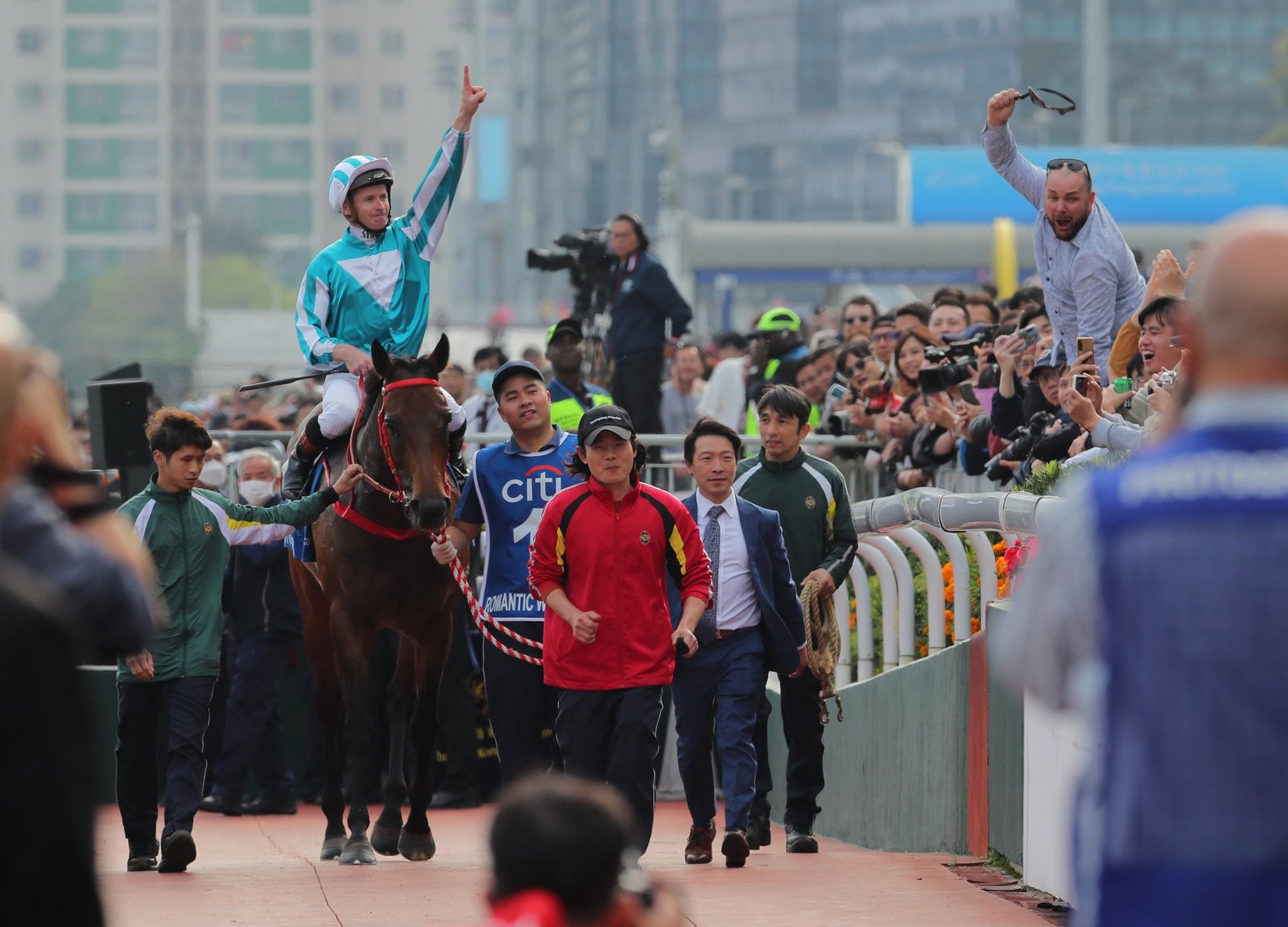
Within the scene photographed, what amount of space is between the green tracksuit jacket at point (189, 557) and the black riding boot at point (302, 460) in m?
0.61

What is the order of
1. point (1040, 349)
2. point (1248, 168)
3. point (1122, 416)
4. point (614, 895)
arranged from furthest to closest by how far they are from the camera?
1. point (1248, 168)
2. point (1040, 349)
3. point (1122, 416)
4. point (614, 895)

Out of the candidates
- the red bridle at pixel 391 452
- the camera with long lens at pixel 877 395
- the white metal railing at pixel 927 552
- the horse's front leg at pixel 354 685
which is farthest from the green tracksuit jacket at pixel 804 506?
the camera with long lens at pixel 877 395

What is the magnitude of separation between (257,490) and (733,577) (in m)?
4.62

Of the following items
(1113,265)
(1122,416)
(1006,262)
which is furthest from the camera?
(1006,262)

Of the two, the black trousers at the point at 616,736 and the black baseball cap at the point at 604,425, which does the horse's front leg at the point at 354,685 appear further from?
the black baseball cap at the point at 604,425

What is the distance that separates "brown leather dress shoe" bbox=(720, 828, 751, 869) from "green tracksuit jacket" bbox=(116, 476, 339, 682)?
6.71ft

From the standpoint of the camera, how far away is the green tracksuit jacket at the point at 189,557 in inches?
365

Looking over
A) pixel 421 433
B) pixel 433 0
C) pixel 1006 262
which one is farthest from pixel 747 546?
pixel 433 0

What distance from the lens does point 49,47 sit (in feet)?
519

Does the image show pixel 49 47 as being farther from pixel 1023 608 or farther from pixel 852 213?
pixel 1023 608

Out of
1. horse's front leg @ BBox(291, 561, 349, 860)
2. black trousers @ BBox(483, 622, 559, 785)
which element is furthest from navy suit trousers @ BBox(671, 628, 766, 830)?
horse's front leg @ BBox(291, 561, 349, 860)

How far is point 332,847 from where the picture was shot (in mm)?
9789

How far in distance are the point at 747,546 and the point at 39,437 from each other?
576 cm

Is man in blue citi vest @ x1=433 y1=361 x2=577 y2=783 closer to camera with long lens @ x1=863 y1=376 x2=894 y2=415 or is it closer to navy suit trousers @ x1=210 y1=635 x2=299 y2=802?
navy suit trousers @ x1=210 y1=635 x2=299 y2=802
